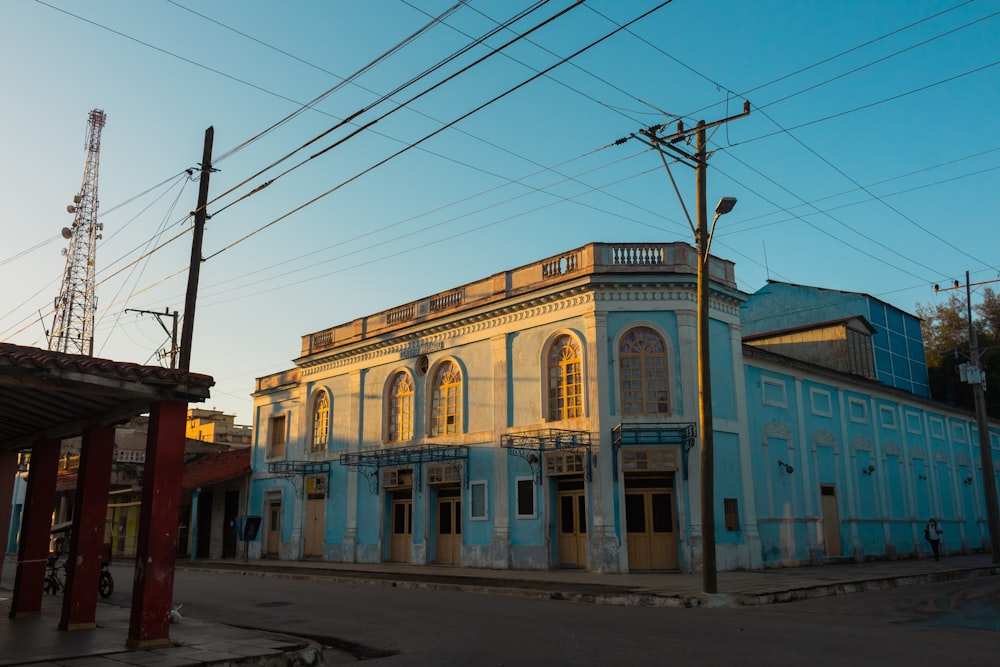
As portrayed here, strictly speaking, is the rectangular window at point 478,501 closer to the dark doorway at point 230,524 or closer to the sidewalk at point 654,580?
the sidewalk at point 654,580

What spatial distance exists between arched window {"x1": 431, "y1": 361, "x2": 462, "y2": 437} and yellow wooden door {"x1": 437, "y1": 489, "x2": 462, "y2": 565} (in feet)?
7.42

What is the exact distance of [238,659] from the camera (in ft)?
29.0

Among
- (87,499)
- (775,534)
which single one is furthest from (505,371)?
(87,499)

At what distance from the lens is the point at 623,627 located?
1137cm

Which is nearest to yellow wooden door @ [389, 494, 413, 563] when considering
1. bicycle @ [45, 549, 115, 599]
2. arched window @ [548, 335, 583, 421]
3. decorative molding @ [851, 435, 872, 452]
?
arched window @ [548, 335, 583, 421]

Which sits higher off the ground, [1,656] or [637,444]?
[637,444]

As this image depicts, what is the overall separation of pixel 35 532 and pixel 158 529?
451cm

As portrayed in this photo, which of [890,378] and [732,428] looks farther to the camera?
[890,378]

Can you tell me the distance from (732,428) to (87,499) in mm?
17654

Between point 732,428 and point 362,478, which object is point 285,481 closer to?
point 362,478

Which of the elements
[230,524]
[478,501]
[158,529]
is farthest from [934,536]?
[230,524]

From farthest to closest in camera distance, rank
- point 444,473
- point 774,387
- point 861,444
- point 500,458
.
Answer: point 861,444
point 444,473
point 774,387
point 500,458

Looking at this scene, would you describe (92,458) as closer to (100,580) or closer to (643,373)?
(100,580)

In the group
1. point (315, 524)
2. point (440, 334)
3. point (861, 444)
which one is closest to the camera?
point (440, 334)
